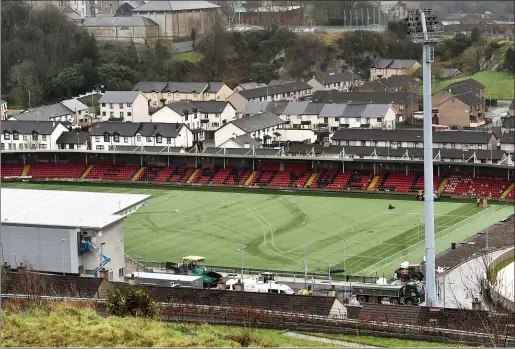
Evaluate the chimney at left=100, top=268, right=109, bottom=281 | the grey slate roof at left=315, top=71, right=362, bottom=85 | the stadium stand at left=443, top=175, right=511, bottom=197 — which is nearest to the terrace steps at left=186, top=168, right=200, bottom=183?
the stadium stand at left=443, top=175, right=511, bottom=197

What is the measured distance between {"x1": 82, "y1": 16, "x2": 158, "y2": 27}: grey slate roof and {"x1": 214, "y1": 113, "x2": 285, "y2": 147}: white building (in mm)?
11443

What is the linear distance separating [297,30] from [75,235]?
24.4 meters

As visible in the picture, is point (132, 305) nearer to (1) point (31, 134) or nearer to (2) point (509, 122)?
(1) point (31, 134)

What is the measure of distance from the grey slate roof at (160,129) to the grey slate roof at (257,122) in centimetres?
129

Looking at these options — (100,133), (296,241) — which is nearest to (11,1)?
(100,133)

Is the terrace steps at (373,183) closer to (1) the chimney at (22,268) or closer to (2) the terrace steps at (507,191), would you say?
(2) the terrace steps at (507,191)

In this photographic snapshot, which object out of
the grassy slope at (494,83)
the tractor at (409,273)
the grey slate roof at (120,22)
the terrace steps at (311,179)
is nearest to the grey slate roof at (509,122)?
the grassy slope at (494,83)

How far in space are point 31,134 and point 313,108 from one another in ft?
21.7

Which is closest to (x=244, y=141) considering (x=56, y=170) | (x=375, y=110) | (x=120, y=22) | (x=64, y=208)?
(x=56, y=170)

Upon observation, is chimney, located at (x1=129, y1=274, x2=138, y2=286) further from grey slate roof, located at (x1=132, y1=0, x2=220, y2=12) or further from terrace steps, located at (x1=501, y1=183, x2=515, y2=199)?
grey slate roof, located at (x1=132, y1=0, x2=220, y2=12)

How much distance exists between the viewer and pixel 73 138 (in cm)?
2444

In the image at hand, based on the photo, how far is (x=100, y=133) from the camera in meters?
24.3

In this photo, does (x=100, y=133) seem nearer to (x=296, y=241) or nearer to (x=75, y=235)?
(x=296, y=241)

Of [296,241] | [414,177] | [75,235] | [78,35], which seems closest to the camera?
[75,235]
